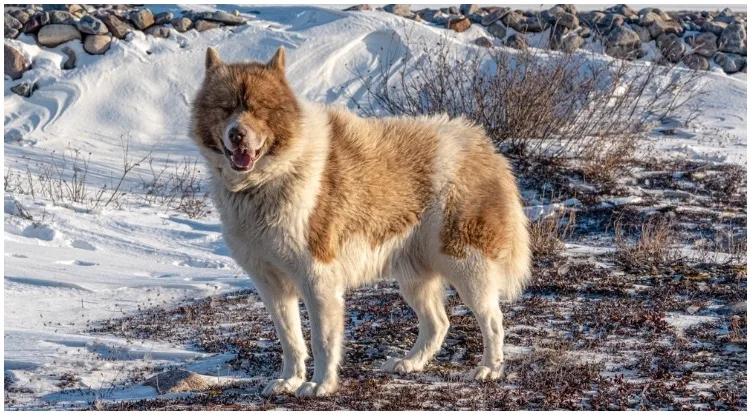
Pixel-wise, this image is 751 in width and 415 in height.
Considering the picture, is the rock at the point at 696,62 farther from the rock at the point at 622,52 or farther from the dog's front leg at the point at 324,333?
the dog's front leg at the point at 324,333

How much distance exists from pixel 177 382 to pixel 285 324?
754 millimetres

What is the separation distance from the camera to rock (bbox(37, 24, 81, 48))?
17391 mm

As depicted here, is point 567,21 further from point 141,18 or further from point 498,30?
point 141,18

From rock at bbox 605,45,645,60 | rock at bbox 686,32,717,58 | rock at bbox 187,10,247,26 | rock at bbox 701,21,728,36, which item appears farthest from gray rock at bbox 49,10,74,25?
rock at bbox 701,21,728,36

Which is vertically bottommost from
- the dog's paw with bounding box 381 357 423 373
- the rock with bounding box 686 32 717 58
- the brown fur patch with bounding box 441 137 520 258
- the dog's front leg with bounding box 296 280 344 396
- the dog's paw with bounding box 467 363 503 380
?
the rock with bounding box 686 32 717 58

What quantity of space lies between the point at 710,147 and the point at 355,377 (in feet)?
35.3

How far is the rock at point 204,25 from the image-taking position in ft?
59.5

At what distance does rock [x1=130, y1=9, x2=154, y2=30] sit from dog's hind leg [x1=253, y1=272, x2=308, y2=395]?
13.5 meters

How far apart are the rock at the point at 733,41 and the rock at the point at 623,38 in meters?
2.16

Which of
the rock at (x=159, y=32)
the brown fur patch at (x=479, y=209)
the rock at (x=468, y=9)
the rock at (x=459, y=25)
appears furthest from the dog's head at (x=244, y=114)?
the rock at (x=468, y=9)

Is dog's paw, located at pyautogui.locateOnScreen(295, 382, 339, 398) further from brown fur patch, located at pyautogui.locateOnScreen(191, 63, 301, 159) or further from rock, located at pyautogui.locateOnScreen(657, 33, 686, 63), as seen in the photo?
rock, located at pyautogui.locateOnScreen(657, 33, 686, 63)

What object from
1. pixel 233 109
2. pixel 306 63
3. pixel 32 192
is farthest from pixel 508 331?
pixel 306 63

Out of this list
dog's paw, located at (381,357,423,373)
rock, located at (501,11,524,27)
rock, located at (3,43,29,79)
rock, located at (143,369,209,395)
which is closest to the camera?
rock, located at (143,369,209,395)

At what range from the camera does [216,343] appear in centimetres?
682
